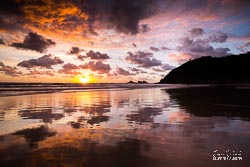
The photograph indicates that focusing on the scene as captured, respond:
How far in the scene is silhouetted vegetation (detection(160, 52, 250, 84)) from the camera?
424 feet

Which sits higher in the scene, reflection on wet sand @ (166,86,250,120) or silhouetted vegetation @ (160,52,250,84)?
silhouetted vegetation @ (160,52,250,84)

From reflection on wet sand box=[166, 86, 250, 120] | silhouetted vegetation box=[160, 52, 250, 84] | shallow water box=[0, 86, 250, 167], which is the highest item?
silhouetted vegetation box=[160, 52, 250, 84]

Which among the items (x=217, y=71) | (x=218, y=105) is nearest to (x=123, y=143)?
(x=218, y=105)

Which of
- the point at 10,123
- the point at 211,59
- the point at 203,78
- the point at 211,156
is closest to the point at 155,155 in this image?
the point at 211,156

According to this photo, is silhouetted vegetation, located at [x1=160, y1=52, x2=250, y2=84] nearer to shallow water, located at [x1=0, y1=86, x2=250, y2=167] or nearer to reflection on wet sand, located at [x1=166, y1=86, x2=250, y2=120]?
reflection on wet sand, located at [x1=166, y1=86, x2=250, y2=120]

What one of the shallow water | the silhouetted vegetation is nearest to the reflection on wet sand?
the shallow water

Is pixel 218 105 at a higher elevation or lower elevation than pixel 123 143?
higher

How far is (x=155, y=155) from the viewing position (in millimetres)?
5520

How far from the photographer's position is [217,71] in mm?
155375

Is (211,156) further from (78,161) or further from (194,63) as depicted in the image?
(194,63)

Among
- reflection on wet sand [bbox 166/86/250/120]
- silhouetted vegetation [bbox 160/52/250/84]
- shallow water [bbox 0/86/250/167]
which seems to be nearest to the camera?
shallow water [bbox 0/86/250/167]

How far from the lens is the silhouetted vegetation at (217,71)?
129375mm

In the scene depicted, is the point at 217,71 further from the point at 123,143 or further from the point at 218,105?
the point at 123,143

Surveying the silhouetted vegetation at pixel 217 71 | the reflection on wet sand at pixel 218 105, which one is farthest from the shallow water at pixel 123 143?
the silhouetted vegetation at pixel 217 71
